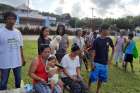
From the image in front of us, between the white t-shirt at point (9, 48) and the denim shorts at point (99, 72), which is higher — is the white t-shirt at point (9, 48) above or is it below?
above

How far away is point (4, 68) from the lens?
25.8 feet

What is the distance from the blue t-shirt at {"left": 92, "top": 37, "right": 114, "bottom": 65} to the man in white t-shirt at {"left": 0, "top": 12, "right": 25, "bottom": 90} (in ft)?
7.60

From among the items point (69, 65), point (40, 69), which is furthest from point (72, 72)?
point (40, 69)

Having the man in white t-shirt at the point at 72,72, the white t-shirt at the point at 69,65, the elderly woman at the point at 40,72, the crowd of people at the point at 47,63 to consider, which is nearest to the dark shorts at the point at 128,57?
the crowd of people at the point at 47,63

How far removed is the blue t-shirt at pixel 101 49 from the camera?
9555 mm

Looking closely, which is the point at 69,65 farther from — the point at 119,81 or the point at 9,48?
the point at 119,81

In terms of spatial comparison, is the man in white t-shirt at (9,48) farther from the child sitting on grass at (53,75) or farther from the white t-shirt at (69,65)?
the white t-shirt at (69,65)

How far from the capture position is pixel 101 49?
957cm

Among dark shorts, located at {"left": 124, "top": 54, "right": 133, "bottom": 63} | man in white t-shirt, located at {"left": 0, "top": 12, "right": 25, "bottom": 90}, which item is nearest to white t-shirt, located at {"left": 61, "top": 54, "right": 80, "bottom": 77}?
man in white t-shirt, located at {"left": 0, "top": 12, "right": 25, "bottom": 90}

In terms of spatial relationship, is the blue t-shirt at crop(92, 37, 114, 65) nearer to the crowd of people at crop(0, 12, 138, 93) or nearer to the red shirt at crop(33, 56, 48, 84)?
the crowd of people at crop(0, 12, 138, 93)

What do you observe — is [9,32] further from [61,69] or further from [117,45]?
[117,45]

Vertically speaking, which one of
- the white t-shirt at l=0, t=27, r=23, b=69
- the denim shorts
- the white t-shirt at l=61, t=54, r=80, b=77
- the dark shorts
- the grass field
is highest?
the white t-shirt at l=0, t=27, r=23, b=69

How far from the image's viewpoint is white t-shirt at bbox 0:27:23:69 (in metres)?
7.71

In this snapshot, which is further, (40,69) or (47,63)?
(47,63)
